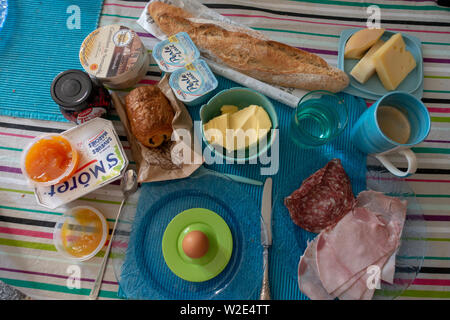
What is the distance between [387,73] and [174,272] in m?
0.73

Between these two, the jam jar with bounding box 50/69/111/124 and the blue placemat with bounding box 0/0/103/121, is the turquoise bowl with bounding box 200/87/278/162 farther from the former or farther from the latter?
the blue placemat with bounding box 0/0/103/121

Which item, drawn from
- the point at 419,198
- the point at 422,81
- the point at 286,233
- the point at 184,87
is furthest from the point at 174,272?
the point at 422,81

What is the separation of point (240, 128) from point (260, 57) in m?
0.23

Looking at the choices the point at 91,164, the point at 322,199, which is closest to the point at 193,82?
the point at 91,164

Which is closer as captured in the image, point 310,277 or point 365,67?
point 310,277

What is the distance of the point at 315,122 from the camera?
2.37 ft

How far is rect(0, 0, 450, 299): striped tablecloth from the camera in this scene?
0.68m

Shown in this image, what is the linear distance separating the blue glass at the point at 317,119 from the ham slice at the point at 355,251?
17 cm

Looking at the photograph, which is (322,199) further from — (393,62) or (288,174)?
(393,62)

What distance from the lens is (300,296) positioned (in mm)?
640

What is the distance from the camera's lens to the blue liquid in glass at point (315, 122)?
2.18ft

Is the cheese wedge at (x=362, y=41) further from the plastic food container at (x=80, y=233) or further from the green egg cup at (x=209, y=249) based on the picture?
the plastic food container at (x=80, y=233)

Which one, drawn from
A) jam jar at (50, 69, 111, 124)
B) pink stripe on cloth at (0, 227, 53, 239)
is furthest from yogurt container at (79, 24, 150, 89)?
pink stripe on cloth at (0, 227, 53, 239)

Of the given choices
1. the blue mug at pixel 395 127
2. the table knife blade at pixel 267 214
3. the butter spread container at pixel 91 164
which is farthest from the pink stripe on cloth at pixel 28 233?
the blue mug at pixel 395 127
